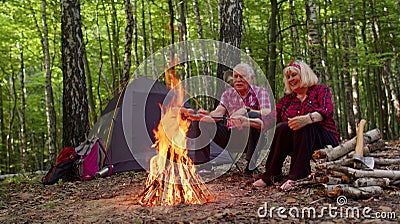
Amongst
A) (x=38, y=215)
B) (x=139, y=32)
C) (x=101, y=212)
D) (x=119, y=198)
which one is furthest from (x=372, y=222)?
(x=139, y=32)

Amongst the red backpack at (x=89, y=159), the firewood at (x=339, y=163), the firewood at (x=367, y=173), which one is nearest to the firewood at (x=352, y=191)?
the firewood at (x=367, y=173)

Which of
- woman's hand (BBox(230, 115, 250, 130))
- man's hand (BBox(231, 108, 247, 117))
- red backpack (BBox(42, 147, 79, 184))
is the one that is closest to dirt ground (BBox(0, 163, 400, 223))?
woman's hand (BBox(230, 115, 250, 130))

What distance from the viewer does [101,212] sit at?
3.29 metres

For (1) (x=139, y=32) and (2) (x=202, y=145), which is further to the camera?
(1) (x=139, y=32)

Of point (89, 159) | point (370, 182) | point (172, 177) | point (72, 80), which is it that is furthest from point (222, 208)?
point (72, 80)

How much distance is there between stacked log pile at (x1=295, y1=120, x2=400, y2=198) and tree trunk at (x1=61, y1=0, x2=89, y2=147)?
4.57 meters

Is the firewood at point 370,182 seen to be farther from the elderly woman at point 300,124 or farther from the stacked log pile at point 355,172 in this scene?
the elderly woman at point 300,124

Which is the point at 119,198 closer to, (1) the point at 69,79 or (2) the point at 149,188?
(2) the point at 149,188

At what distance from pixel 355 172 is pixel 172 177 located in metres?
1.60

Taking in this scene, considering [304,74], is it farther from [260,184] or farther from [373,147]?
[260,184]

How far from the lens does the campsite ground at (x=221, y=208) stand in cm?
270

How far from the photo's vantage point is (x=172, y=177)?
11.4 feet

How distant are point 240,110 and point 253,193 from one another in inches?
43.3

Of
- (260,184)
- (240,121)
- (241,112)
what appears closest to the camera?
(260,184)
